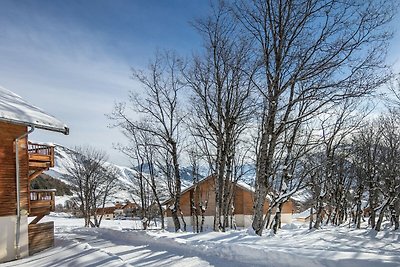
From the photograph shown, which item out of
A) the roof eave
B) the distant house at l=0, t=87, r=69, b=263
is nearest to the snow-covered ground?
the distant house at l=0, t=87, r=69, b=263

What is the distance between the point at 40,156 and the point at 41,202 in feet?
6.38

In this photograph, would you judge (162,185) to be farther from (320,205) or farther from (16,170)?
(16,170)

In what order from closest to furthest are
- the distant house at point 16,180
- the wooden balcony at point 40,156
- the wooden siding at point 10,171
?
the distant house at point 16,180 → the wooden siding at point 10,171 → the wooden balcony at point 40,156

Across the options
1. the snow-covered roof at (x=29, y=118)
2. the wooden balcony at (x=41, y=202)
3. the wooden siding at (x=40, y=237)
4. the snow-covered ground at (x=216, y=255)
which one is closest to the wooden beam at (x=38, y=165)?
the wooden balcony at (x=41, y=202)

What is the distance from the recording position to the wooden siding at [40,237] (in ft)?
43.6

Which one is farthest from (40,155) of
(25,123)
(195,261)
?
(195,261)

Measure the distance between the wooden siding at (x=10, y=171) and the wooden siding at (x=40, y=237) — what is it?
129 cm

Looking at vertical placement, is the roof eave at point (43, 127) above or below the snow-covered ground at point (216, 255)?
above

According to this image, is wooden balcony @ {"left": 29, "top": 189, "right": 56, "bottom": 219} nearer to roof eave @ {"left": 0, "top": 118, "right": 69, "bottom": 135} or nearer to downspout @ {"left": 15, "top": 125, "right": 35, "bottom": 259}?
downspout @ {"left": 15, "top": 125, "right": 35, "bottom": 259}

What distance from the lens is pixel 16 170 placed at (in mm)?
12445

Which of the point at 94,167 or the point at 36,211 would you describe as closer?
the point at 36,211

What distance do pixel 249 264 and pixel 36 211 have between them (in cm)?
1035

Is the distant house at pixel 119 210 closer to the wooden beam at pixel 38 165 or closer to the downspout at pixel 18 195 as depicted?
the wooden beam at pixel 38 165

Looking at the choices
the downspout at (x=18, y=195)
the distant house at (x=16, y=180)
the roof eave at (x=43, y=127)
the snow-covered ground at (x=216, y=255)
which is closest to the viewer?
the snow-covered ground at (x=216, y=255)
